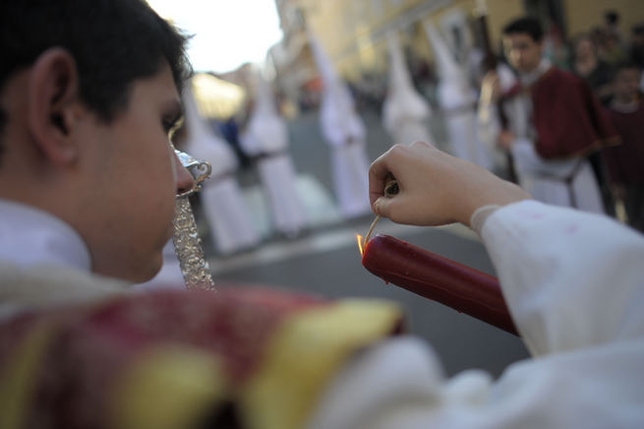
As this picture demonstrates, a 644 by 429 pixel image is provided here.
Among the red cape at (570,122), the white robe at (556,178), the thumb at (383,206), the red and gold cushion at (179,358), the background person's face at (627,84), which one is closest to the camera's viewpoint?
the red and gold cushion at (179,358)

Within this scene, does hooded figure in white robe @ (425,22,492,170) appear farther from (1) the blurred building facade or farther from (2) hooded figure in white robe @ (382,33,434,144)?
(1) the blurred building facade

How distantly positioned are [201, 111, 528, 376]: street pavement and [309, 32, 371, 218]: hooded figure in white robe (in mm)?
324

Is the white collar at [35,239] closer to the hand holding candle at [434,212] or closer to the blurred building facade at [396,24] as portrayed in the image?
the hand holding candle at [434,212]

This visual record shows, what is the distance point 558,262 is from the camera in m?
0.63

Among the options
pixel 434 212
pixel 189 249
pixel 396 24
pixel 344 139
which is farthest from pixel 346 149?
pixel 396 24

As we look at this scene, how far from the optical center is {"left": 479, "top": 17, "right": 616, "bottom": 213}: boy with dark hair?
4266 mm

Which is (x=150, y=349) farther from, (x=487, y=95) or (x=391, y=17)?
(x=391, y=17)

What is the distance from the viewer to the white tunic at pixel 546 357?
451 mm

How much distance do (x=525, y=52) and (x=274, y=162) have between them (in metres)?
4.57

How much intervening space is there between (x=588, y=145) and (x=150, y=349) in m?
4.30

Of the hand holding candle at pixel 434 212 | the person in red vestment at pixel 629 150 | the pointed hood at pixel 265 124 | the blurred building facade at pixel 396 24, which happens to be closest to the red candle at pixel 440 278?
the hand holding candle at pixel 434 212

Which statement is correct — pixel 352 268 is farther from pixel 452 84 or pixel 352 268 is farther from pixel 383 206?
pixel 383 206

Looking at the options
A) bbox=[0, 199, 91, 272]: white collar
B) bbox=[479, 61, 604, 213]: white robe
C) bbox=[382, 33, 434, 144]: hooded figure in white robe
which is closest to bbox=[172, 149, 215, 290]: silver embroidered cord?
bbox=[0, 199, 91, 272]: white collar

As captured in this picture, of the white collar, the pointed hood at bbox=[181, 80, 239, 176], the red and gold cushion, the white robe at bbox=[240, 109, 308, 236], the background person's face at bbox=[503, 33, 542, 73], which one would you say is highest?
the white collar
